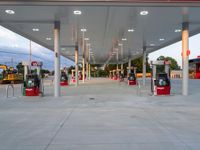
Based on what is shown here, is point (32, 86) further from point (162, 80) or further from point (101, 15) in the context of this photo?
point (162, 80)

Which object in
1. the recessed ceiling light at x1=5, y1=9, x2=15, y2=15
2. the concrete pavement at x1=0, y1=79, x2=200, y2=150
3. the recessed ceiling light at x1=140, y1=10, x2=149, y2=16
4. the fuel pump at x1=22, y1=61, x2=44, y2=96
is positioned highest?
the recessed ceiling light at x1=5, y1=9, x2=15, y2=15

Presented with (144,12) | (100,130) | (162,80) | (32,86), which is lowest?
(100,130)

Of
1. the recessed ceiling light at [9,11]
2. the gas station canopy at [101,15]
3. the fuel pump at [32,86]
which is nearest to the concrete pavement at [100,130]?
the gas station canopy at [101,15]

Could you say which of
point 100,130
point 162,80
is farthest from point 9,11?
point 162,80

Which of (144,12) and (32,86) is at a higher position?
(144,12)

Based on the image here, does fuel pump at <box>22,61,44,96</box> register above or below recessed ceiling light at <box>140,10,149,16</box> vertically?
below

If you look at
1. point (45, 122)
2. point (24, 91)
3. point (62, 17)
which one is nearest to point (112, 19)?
point (62, 17)

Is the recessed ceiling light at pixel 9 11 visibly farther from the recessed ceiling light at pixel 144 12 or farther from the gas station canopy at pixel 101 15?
the recessed ceiling light at pixel 144 12

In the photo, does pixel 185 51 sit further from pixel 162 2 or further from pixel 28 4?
pixel 28 4

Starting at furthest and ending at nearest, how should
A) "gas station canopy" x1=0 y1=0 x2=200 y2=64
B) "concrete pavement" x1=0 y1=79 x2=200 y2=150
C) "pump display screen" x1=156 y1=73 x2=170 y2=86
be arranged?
"pump display screen" x1=156 y1=73 x2=170 y2=86
"gas station canopy" x1=0 y1=0 x2=200 y2=64
"concrete pavement" x1=0 y1=79 x2=200 y2=150

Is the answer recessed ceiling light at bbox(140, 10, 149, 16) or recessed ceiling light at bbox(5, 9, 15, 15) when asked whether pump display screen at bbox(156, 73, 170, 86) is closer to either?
recessed ceiling light at bbox(140, 10, 149, 16)

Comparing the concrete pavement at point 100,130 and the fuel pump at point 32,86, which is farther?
the fuel pump at point 32,86

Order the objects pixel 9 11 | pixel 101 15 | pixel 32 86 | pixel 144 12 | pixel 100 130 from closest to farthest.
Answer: pixel 100 130, pixel 9 11, pixel 144 12, pixel 101 15, pixel 32 86

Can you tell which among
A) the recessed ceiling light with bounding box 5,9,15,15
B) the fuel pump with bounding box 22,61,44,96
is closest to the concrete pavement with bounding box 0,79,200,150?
the recessed ceiling light with bounding box 5,9,15,15
